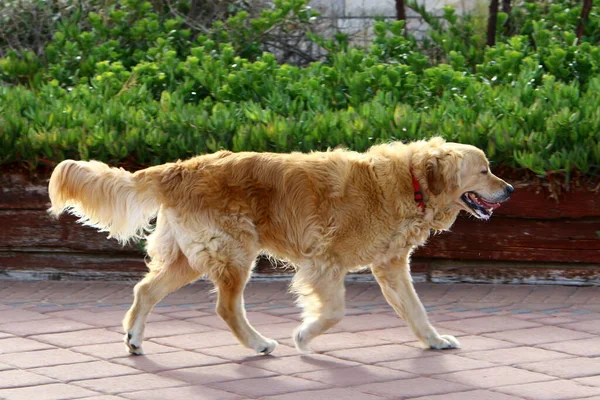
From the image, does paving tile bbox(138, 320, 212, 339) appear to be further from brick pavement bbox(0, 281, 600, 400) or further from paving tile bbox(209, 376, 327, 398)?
paving tile bbox(209, 376, 327, 398)

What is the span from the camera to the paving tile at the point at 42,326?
596 cm

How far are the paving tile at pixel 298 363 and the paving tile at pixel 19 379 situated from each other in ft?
3.51

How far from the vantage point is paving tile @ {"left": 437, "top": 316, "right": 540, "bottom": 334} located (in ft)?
19.8

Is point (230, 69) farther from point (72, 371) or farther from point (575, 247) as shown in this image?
point (72, 371)

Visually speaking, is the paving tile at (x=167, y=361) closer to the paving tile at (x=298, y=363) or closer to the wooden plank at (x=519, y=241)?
the paving tile at (x=298, y=363)

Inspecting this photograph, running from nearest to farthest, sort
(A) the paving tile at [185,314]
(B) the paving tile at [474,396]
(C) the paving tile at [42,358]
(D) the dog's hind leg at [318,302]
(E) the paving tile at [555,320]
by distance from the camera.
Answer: (B) the paving tile at [474,396]
(C) the paving tile at [42,358]
(D) the dog's hind leg at [318,302]
(E) the paving tile at [555,320]
(A) the paving tile at [185,314]

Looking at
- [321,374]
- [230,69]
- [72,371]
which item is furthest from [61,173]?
[230,69]

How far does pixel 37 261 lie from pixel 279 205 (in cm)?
267

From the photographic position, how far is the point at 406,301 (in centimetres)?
572

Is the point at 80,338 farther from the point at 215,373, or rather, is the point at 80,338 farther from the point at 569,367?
the point at 569,367

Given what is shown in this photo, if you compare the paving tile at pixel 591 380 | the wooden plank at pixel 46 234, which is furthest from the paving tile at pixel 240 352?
the wooden plank at pixel 46 234

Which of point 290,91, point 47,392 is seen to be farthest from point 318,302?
point 290,91

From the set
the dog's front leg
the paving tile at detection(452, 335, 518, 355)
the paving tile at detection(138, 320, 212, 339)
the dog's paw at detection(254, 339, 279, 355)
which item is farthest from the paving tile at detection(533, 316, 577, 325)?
the paving tile at detection(138, 320, 212, 339)

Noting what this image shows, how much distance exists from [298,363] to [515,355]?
1172 mm
